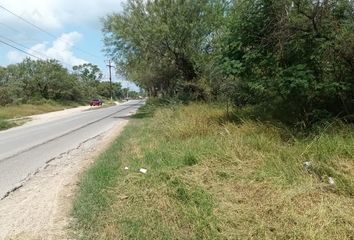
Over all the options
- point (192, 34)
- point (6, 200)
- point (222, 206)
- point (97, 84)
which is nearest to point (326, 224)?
point (222, 206)

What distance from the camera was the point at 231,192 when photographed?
6219 mm

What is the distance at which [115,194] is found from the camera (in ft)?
23.1

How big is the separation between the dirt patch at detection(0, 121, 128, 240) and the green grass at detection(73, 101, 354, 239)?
26 cm

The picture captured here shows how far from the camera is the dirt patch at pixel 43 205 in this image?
5883mm

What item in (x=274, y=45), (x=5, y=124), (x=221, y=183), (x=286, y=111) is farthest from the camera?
(x=5, y=124)

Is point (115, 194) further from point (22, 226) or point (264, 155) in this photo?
point (264, 155)

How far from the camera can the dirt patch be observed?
5.88 m

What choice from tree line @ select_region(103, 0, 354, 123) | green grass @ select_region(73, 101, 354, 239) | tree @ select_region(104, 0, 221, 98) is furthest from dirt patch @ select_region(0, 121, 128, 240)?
tree @ select_region(104, 0, 221, 98)

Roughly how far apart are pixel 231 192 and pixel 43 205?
3140mm

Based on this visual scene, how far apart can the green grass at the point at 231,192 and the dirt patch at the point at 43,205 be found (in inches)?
10.4

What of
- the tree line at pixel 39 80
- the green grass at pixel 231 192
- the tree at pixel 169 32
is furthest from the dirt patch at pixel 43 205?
the tree line at pixel 39 80

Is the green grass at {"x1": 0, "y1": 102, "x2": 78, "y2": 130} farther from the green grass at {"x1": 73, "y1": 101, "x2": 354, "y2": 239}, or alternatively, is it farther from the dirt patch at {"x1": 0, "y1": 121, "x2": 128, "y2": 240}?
the green grass at {"x1": 73, "y1": 101, "x2": 354, "y2": 239}

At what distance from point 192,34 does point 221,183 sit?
63.5ft

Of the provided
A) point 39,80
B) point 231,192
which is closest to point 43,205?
point 231,192
